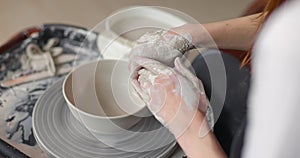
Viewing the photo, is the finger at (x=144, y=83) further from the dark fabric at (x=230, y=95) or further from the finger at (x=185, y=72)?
the dark fabric at (x=230, y=95)

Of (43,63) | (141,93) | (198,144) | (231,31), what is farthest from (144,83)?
(43,63)

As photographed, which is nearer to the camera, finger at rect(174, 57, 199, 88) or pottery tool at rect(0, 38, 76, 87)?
finger at rect(174, 57, 199, 88)

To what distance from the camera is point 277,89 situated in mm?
637

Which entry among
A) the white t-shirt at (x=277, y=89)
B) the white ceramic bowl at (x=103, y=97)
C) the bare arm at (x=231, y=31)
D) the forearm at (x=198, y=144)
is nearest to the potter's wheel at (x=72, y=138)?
the white ceramic bowl at (x=103, y=97)

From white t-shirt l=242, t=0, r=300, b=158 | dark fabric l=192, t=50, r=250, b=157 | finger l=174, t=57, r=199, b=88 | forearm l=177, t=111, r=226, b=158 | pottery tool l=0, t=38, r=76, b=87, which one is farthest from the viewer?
pottery tool l=0, t=38, r=76, b=87

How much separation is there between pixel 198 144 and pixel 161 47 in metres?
0.30

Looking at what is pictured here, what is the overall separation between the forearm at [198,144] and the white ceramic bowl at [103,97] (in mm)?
187

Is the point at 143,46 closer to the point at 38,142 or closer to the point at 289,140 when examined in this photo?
the point at 38,142

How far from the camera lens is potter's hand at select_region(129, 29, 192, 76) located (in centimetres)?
112

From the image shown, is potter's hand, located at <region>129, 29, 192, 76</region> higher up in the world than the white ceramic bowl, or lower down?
higher up

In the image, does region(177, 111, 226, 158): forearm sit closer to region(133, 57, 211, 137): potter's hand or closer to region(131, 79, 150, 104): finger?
region(133, 57, 211, 137): potter's hand

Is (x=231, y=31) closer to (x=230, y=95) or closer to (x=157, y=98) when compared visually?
(x=230, y=95)

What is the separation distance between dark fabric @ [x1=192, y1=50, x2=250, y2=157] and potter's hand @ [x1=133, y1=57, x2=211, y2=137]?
0.15 m

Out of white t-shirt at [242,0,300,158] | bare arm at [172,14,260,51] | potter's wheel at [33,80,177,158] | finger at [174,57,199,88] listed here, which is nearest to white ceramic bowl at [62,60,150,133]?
potter's wheel at [33,80,177,158]
